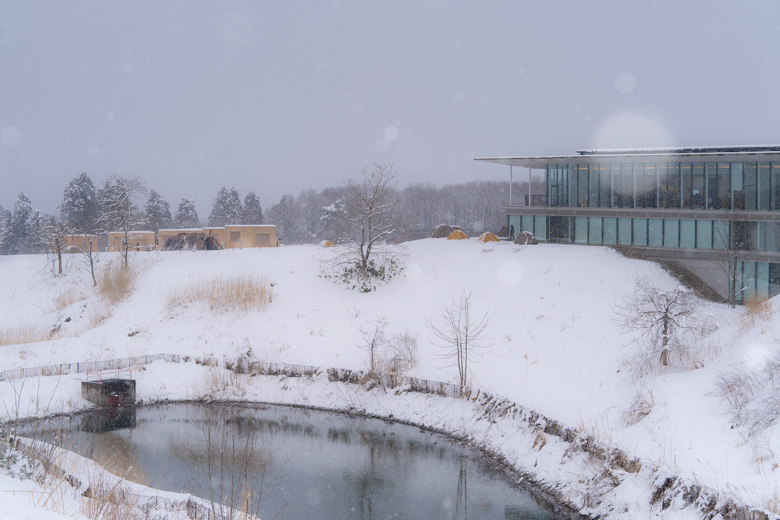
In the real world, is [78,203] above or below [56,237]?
above

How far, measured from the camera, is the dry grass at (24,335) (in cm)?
2716

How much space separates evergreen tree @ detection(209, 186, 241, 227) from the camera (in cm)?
8662

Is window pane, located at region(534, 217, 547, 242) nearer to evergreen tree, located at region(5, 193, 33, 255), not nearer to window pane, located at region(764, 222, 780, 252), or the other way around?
window pane, located at region(764, 222, 780, 252)

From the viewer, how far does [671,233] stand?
35.9 metres

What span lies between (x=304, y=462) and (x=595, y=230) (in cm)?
2897

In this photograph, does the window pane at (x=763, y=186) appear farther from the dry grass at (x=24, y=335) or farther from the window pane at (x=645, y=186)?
the dry grass at (x=24, y=335)

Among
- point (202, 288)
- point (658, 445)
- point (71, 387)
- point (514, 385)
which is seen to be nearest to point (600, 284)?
point (514, 385)

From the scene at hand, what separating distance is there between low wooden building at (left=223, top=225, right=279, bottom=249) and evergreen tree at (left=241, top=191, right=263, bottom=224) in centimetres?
4076

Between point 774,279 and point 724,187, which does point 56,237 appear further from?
point 774,279

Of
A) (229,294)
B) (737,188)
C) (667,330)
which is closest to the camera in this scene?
(667,330)

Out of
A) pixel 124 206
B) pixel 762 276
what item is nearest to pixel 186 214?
pixel 124 206

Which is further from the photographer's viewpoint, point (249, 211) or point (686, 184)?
point (249, 211)

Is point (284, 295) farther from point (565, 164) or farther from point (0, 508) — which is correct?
point (0, 508)

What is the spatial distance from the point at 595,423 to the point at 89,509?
1192 cm
